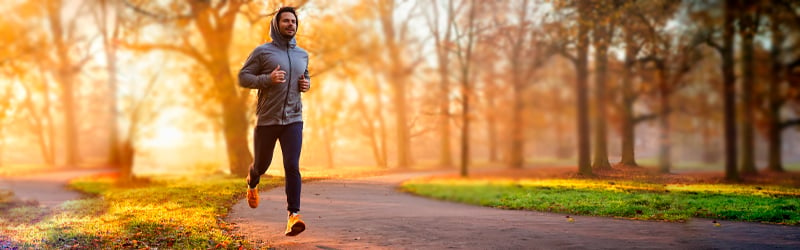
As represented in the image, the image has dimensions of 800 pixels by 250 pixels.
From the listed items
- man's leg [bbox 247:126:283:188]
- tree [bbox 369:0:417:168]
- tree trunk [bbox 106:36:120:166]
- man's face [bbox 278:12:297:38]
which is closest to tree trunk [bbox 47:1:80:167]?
tree trunk [bbox 106:36:120:166]

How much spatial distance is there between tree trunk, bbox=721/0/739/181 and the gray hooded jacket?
1160 centimetres

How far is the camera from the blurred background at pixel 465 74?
1393cm

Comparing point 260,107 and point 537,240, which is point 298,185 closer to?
point 260,107

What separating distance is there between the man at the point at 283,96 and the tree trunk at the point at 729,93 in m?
11.6

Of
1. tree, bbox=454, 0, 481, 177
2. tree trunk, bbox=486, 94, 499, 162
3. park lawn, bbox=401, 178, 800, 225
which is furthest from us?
tree trunk, bbox=486, 94, 499, 162

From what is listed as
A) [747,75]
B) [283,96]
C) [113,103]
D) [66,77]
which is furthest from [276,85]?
[66,77]

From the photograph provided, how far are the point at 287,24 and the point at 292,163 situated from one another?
1326 millimetres

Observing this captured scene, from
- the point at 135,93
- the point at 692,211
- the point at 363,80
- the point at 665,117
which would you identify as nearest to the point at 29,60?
the point at 135,93

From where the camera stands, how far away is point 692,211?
8.91 metres

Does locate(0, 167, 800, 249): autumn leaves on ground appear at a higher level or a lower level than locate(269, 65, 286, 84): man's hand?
lower

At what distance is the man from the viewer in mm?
6227

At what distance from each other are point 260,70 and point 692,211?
616 centimetres

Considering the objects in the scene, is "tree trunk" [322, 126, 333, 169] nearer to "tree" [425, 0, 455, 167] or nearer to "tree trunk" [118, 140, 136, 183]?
"tree" [425, 0, 455, 167]

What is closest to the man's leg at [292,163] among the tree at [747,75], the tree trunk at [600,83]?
the tree trunk at [600,83]
